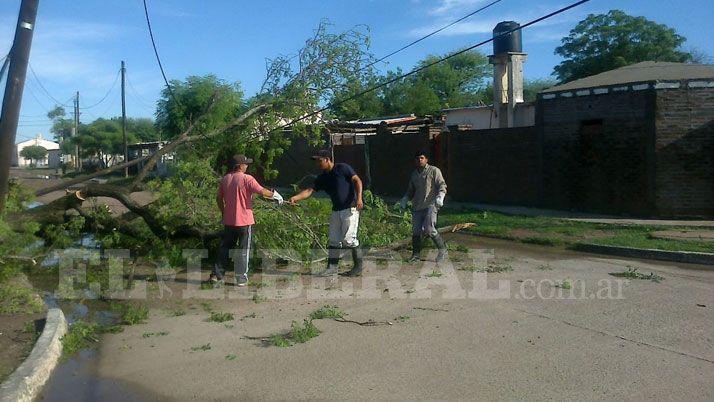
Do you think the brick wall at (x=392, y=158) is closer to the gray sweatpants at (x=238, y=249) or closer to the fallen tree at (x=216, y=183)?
the fallen tree at (x=216, y=183)

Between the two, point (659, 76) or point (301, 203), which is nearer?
point (301, 203)

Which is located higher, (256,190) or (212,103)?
(212,103)

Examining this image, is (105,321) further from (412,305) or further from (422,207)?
(422,207)

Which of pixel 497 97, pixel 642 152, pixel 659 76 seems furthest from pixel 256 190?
pixel 497 97

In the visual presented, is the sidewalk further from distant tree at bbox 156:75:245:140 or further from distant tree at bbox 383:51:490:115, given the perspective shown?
distant tree at bbox 383:51:490:115

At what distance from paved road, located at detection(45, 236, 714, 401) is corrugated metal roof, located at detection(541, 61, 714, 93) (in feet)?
28.9

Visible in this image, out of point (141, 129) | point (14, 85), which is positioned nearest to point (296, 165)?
point (14, 85)

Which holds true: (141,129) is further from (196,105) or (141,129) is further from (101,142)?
(196,105)

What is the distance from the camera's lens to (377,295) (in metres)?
8.07

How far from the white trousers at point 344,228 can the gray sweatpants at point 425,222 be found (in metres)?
1.31

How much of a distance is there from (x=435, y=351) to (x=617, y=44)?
124 ft

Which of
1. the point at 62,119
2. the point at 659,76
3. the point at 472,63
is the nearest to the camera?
the point at 659,76

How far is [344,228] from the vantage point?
905 centimetres

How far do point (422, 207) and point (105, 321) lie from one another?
4.55 m
